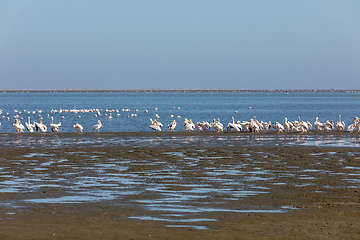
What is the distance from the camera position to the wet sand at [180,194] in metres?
10.0

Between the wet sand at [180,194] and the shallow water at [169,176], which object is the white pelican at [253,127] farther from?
the wet sand at [180,194]

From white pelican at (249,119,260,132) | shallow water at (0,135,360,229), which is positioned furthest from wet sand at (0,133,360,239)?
white pelican at (249,119,260,132)

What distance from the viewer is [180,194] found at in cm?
1351

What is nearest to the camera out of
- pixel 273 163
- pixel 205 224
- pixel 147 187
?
→ pixel 205 224

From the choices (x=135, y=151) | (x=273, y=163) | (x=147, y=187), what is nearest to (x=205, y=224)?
(x=147, y=187)

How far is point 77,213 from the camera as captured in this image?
1137 centimetres

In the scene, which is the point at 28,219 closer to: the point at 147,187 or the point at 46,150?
the point at 147,187

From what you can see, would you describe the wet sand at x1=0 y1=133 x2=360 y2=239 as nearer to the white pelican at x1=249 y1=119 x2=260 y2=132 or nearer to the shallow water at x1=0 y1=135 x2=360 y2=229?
the shallow water at x1=0 y1=135 x2=360 y2=229

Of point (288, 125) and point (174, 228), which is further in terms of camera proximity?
point (288, 125)

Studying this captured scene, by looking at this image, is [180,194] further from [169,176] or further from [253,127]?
[253,127]

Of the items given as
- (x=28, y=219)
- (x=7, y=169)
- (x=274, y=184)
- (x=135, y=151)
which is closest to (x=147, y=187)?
(x=274, y=184)

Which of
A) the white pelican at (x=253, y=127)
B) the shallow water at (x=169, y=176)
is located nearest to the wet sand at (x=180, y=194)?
the shallow water at (x=169, y=176)

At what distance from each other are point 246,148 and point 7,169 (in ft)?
35.4

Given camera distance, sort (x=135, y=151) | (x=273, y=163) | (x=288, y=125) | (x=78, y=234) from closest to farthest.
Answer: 1. (x=78, y=234)
2. (x=273, y=163)
3. (x=135, y=151)
4. (x=288, y=125)
